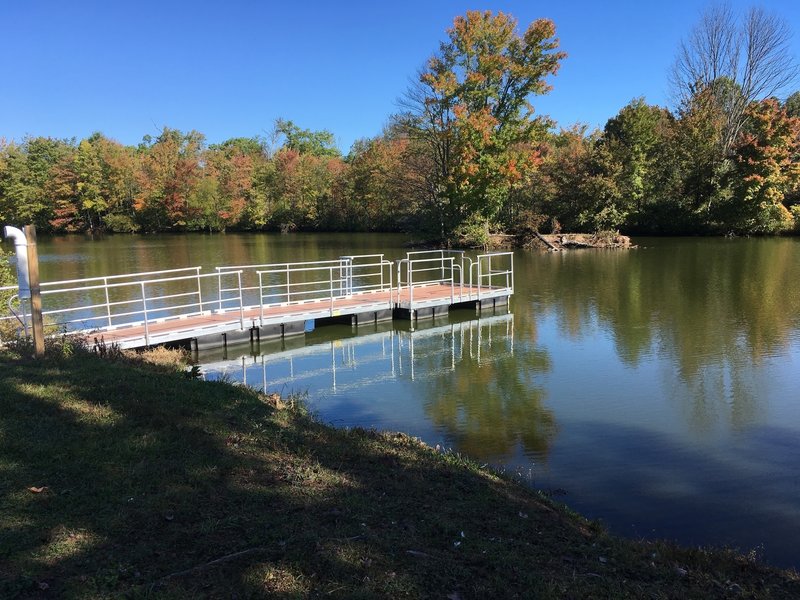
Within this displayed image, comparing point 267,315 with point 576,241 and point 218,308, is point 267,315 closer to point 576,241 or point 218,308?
point 218,308

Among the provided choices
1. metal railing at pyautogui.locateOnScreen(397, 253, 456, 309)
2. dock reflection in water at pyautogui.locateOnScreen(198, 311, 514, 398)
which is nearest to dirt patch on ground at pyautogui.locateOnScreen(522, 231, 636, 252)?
metal railing at pyautogui.locateOnScreen(397, 253, 456, 309)

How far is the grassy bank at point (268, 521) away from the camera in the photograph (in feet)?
10.1

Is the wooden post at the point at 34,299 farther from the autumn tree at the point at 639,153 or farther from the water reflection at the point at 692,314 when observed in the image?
the autumn tree at the point at 639,153

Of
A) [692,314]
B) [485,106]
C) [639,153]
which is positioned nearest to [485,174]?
[485,106]

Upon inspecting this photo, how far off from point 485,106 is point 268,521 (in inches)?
1331

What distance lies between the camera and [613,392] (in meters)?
9.42

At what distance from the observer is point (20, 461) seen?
416cm

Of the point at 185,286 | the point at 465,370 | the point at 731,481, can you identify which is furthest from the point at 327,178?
the point at 731,481

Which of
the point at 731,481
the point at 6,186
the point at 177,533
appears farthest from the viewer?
the point at 6,186

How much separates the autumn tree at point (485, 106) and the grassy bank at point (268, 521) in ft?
98.7

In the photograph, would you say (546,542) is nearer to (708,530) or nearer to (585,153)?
(708,530)

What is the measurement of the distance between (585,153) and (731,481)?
127 ft

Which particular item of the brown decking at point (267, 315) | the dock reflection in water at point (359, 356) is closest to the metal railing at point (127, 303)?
the brown decking at point (267, 315)

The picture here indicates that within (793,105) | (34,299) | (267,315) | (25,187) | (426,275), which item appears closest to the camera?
(34,299)
